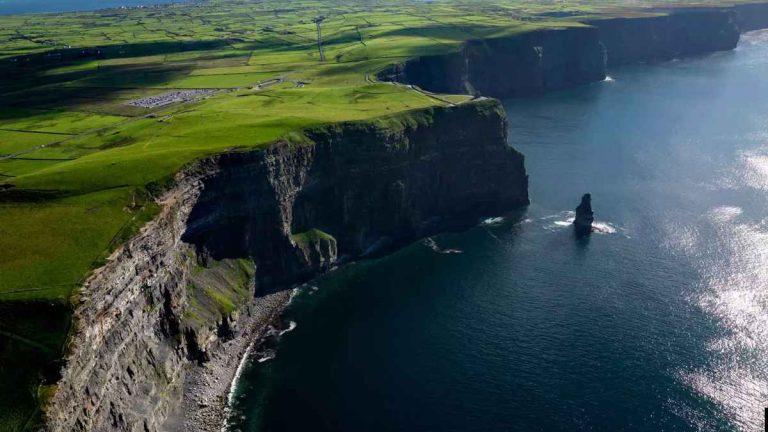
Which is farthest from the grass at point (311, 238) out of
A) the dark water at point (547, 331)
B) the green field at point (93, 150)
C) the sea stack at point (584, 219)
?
the sea stack at point (584, 219)

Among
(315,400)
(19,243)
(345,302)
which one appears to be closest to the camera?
(19,243)

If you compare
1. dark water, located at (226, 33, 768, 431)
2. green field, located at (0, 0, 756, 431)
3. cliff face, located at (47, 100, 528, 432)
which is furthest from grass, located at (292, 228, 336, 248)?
green field, located at (0, 0, 756, 431)

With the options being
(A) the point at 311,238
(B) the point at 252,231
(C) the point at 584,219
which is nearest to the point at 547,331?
(C) the point at 584,219

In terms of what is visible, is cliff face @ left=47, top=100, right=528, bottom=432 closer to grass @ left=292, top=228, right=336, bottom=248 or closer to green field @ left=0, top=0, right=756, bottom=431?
grass @ left=292, top=228, right=336, bottom=248

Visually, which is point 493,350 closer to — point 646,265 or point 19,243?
point 646,265

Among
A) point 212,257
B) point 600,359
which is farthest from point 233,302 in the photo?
point 600,359

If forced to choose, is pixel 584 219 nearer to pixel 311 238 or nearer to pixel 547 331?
pixel 547 331

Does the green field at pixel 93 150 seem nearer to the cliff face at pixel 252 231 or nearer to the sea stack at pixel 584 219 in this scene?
the cliff face at pixel 252 231
